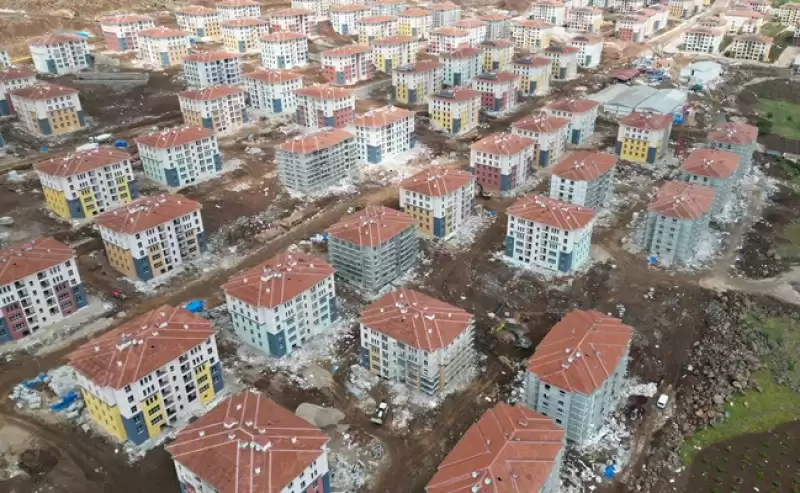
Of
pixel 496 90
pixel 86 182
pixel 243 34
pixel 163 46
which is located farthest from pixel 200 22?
pixel 86 182

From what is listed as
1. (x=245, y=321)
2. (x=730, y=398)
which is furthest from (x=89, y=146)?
(x=730, y=398)

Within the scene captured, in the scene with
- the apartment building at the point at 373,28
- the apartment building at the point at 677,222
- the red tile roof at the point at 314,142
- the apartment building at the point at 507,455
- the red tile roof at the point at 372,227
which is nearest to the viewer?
the apartment building at the point at 507,455

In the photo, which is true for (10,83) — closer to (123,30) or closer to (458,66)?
(123,30)

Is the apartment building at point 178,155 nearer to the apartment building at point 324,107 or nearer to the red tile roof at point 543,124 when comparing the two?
the apartment building at point 324,107

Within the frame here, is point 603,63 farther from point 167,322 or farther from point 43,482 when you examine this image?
point 43,482

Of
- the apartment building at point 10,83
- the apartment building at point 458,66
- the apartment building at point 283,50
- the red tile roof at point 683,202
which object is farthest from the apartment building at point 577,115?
the apartment building at point 10,83

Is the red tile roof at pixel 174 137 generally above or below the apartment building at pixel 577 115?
above

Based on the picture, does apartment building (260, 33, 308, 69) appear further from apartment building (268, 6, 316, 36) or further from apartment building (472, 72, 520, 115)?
apartment building (472, 72, 520, 115)
